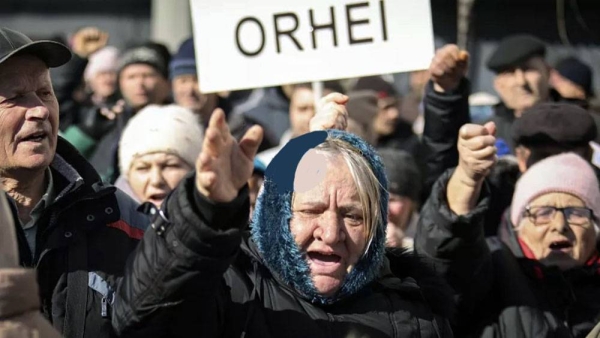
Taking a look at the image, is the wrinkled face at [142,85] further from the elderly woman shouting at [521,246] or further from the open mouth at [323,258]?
the open mouth at [323,258]

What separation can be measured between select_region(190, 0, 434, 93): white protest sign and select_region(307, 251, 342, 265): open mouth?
1777 millimetres

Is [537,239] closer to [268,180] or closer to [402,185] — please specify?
[402,185]

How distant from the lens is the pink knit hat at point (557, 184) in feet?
18.4

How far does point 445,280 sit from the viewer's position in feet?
15.5

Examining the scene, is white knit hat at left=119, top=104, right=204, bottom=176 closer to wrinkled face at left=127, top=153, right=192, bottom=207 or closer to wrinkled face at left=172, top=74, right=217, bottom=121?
wrinkled face at left=127, top=153, right=192, bottom=207

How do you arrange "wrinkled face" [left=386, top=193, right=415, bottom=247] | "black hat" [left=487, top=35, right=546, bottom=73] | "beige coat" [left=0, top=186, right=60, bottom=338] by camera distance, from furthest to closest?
"black hat" [left=487, top=35, right=546, bottom=73]
"wrinkled face" [left=386, top=193, right=415, bottom=247]
"beige coat" [left=0, top=186, right=60, bottom=338]

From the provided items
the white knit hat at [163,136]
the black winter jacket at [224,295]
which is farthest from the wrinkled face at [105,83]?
the black winter jacket at [224,295]

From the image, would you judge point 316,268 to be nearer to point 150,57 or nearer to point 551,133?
point 551,133

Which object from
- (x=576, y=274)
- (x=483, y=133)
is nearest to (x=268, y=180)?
(x=483, y=133)

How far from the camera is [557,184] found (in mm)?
5633

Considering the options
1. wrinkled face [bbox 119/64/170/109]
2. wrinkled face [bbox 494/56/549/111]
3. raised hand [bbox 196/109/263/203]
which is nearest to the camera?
raised hand [bbox 196/109/263/203]

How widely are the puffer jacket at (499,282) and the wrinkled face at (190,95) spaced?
9.58 ft

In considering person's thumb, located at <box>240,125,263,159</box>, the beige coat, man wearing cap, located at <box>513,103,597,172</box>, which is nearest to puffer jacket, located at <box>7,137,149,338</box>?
person's thumb, located at <box>240,125,263,159</box>

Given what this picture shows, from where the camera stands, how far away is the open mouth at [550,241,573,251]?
5562 millimetres
